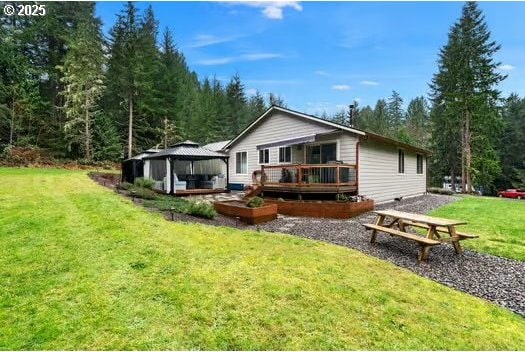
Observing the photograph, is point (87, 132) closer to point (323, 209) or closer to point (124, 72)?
point (124, 72)

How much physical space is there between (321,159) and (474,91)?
742 inches

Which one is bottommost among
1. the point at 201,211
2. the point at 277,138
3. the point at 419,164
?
the point at 201,211

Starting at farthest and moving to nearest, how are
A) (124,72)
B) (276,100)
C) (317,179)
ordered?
1. (276,100)
2. (124,72)
3. (317,179)

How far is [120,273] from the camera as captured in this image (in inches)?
167

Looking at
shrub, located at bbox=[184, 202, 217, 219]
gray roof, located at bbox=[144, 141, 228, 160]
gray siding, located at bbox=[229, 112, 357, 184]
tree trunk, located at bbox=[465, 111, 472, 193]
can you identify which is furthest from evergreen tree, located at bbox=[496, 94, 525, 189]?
shrub, located at bbox=[184, 202, 217, 219]

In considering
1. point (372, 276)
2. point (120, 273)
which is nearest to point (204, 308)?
point (120, 273)

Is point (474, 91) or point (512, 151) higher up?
point (474, 91)

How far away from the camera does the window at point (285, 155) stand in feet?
50.4

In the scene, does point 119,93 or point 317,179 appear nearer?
point 317,179

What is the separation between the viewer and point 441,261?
595cm

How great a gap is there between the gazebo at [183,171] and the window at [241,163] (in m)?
1.06

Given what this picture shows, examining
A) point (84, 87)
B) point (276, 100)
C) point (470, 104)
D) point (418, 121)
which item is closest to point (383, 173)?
point (470, 104)

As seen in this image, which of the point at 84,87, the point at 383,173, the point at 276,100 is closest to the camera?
the point at 383,173

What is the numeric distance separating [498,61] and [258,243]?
1114 inches
